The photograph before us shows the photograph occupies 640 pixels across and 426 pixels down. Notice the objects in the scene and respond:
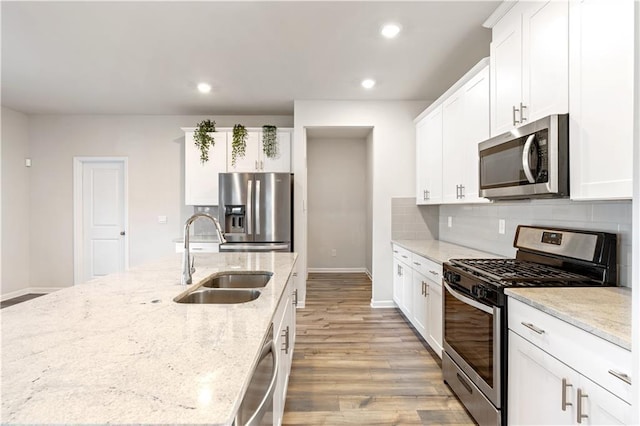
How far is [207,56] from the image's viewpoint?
298 centimetres

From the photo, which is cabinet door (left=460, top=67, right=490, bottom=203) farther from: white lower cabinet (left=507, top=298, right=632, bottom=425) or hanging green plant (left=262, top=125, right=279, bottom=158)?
hanging green plant (left=262, top=125, right=279, bottom=158)

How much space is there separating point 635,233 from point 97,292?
190 centimetres

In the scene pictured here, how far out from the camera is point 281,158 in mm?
4418

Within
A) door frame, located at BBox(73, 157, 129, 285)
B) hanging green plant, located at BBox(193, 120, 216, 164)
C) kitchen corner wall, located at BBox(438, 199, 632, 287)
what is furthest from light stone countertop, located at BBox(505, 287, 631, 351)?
door frame, located at BBox(73, 157, 129, 285)

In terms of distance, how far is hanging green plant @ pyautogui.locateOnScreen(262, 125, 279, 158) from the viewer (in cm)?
436

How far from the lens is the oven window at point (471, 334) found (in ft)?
5.63

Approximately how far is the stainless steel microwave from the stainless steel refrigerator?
8.07ft

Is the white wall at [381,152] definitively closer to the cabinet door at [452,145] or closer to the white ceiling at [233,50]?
the white ceiling at [233,50]

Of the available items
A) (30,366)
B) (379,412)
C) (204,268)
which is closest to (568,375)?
(379,412)

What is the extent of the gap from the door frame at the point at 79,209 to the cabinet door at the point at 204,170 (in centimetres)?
119

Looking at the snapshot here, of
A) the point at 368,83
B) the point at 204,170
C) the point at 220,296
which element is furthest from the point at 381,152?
the point at 220,296

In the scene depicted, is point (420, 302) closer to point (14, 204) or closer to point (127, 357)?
point (127, 357)

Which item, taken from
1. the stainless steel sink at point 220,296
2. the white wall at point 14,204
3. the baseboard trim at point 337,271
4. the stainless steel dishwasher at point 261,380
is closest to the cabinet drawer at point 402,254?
the stainless steel sink at point 220,296

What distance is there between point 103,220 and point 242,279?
410cm
